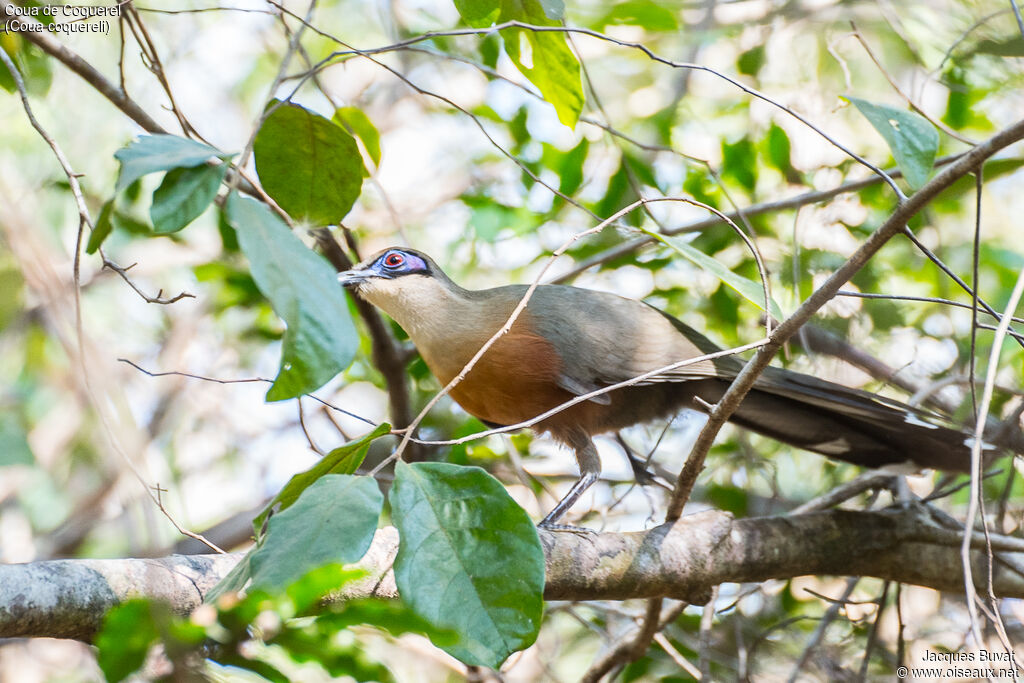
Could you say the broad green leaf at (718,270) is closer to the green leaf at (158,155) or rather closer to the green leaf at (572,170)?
the green leaf at (158,155)

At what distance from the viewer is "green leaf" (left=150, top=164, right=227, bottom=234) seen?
1434 mm

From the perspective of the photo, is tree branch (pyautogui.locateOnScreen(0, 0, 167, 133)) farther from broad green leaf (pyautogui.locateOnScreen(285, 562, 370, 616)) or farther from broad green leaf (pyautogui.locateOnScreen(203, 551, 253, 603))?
broad green leaf (pyautogui.locateOnScreen(285, 562, 370, 616))

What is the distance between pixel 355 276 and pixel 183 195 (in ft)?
6.85

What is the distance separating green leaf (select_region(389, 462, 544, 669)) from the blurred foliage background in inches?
38.8

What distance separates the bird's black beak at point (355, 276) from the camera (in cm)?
349

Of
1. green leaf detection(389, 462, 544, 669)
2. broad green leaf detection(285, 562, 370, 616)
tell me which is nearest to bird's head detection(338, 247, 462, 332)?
green leaf detection(389, 462, 544, 669)

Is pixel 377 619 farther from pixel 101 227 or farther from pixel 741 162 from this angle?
pixel 741 162

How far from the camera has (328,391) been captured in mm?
5180

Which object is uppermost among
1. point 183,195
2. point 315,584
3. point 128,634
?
point 183,195

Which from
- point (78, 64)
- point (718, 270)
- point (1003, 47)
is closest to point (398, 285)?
point (78, 64)

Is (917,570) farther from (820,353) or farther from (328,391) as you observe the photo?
(328,391)

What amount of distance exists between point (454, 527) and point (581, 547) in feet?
4.39

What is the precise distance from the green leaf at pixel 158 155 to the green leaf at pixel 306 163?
0.64 metres

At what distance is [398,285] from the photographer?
11.9 ft
